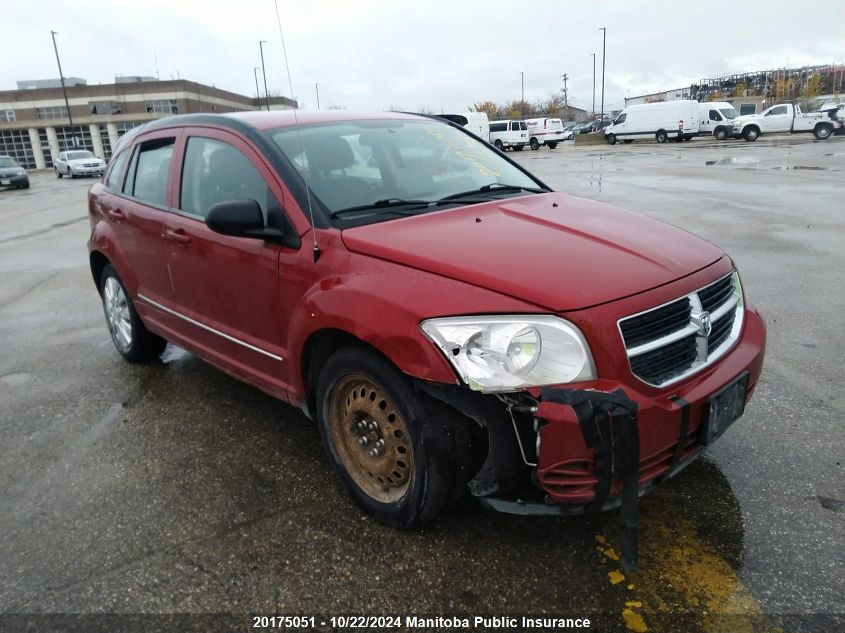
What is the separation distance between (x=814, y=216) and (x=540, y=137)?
3313 cm

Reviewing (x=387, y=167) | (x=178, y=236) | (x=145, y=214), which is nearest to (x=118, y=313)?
(x=145, y=214)

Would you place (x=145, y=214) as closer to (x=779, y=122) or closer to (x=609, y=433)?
(x=609, y=433)

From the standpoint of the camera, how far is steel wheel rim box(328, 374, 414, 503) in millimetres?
2633

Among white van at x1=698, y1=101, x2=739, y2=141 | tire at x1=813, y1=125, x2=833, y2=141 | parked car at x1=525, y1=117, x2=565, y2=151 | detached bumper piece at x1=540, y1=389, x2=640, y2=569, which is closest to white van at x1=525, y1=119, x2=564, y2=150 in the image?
parked car at x1=525, y1=117, x2=565, y2=151

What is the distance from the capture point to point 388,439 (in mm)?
2666

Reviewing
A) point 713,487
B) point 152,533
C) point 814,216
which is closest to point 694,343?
point 713,487

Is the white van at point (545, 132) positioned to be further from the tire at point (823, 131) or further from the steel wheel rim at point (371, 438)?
the steel wheel rim at point (371, 438)

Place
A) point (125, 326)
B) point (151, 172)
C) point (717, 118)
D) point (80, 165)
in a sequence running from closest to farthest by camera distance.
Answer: point (151, 172)
point (125, 326)
point (80, 165)
point (717, 118)

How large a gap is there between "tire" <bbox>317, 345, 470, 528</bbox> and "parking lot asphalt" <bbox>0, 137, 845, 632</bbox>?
0.17m

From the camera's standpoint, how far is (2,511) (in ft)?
10.0

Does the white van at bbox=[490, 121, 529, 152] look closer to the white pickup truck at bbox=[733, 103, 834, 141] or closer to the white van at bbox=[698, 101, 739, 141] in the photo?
the white van at bbox=[698, 101, 739, 141]

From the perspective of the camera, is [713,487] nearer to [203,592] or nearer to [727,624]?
[727,624]

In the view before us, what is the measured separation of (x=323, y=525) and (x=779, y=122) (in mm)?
39849

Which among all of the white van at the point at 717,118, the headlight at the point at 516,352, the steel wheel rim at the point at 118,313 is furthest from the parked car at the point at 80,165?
the headlight at the point at 516,352
